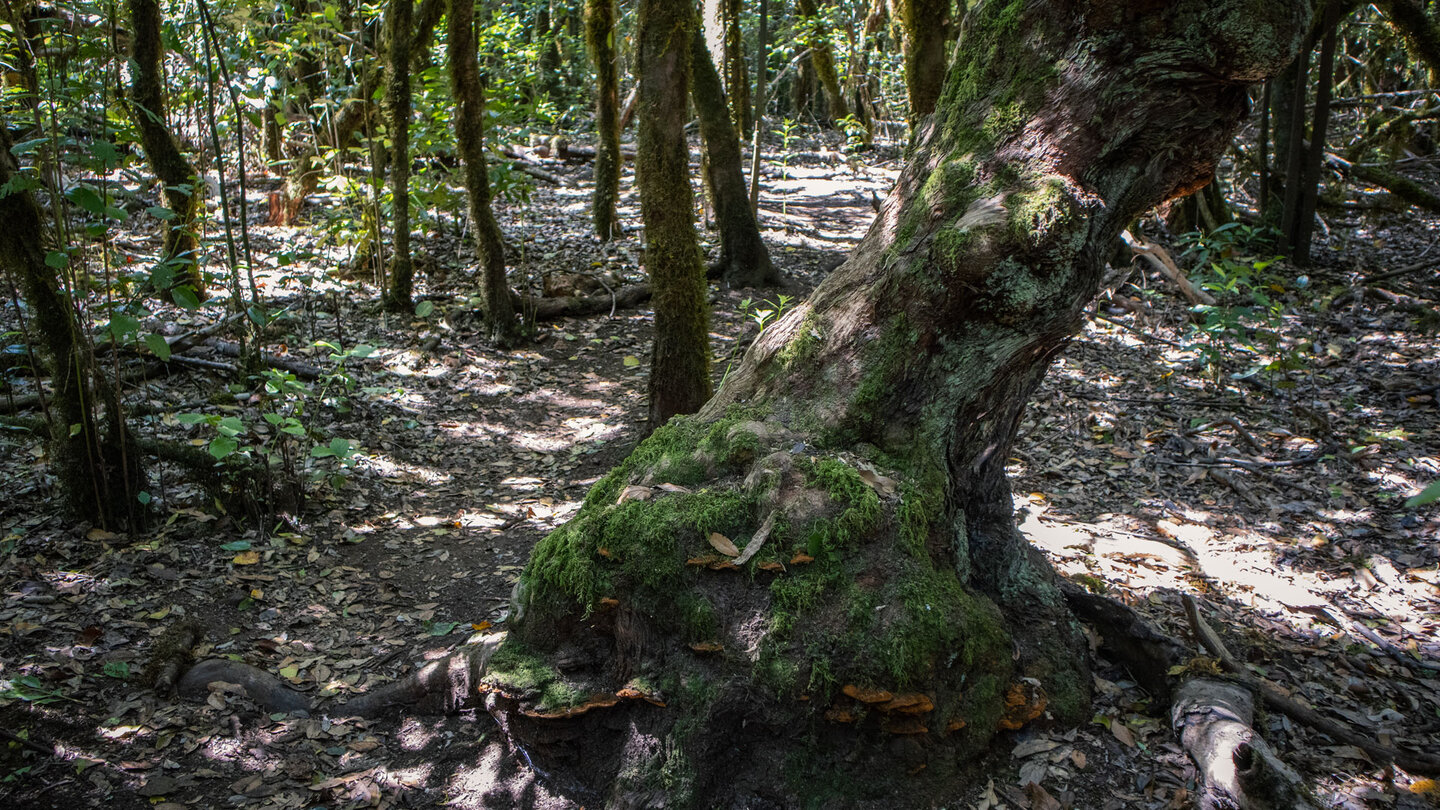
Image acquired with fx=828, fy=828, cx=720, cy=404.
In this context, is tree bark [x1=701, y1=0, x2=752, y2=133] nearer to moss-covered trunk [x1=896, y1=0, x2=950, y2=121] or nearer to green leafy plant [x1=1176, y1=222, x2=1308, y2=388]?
moss-covered trunk [x1=896, y1=0, x2=950, y2=121]

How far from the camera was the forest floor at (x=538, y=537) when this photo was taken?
9.99 feet

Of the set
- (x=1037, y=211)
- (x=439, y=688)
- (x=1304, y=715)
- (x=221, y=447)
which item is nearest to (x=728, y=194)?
(x=221, y=447)

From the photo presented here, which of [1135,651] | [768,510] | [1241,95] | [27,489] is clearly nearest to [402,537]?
[27,489]

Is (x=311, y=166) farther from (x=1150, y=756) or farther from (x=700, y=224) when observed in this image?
(x=1150, y=756)

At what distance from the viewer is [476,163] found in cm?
816

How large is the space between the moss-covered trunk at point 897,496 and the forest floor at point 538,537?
37cm

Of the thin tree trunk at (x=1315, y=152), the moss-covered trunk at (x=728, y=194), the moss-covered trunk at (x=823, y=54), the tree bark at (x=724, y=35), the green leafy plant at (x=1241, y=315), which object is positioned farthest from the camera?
the moss-covered trunk at (x=823, y=54)

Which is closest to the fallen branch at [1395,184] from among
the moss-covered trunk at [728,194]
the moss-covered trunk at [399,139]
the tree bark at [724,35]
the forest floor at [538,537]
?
the forest floor at [538,537]

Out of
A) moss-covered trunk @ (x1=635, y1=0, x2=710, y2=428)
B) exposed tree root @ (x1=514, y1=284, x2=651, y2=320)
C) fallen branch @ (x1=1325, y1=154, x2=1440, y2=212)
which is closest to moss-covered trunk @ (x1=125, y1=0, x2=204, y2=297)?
exposed tree root @ (x1=514, y1=284, x2=651, y2=320)

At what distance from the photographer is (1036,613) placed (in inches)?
129

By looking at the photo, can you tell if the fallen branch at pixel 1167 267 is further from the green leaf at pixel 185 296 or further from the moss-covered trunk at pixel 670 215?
the green leaf at pixel 185 296

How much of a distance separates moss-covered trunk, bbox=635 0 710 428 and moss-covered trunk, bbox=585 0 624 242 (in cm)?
393

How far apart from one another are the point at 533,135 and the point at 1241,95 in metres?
15.7

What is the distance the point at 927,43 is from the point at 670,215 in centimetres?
312
